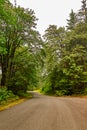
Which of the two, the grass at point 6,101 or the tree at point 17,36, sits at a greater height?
the tree at point 17,36

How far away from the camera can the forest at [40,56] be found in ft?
96.2

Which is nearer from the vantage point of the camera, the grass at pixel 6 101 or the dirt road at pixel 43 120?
the dirt road at pixel 43 120

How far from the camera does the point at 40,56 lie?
32.0 metres

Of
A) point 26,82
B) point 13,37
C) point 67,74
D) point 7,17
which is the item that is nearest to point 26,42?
point 13,37

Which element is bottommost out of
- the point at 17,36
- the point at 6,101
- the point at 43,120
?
the point at 43,120

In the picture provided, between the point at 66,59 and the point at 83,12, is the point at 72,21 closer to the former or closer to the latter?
the point at 83,12

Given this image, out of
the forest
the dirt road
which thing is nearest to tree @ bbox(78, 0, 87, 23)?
the forest

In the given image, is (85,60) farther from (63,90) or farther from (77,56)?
(63,90)

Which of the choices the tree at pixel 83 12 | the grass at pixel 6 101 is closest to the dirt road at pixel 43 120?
the grass at pixel 6 101

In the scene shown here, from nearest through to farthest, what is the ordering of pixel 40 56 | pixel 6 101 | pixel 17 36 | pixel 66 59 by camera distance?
1. pixel 6 101
2. pixel 17 36
3. pixel 40 56
4. pixel 66 59

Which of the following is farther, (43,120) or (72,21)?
(72,21)

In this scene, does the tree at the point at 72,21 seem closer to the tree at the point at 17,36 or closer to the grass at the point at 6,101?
the tree at the point at 17,36

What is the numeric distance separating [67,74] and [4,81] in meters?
12.6

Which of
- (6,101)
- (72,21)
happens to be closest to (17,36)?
(6,101)
